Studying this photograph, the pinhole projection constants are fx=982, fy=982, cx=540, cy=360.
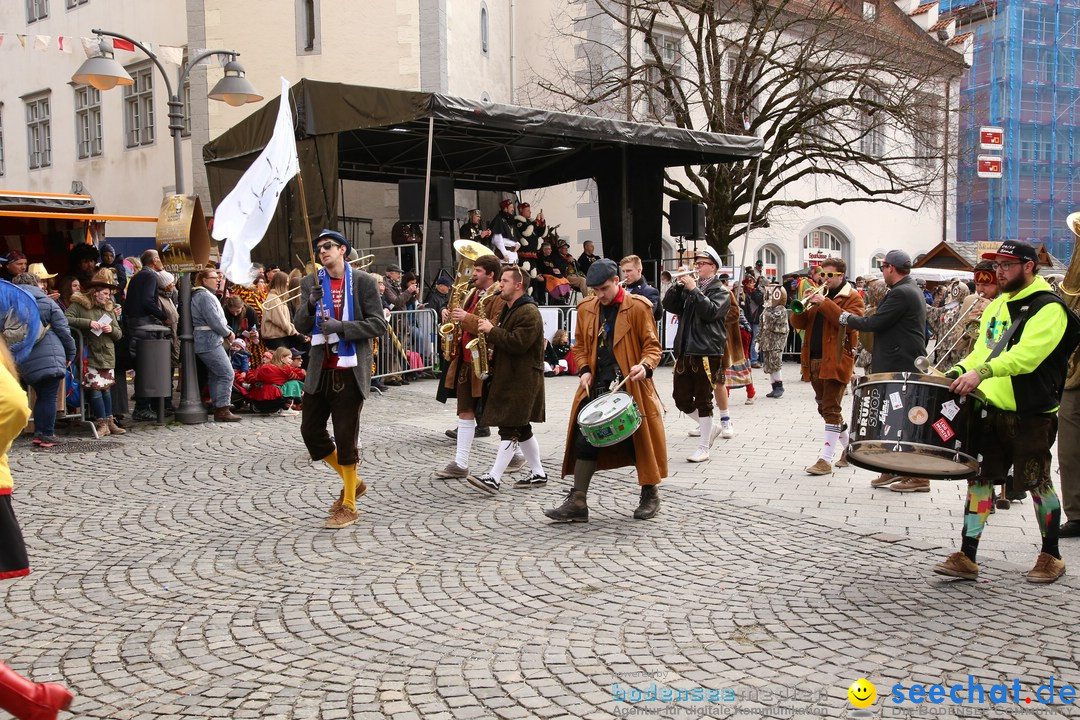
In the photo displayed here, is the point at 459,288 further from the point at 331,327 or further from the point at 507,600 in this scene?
the point at 507,600

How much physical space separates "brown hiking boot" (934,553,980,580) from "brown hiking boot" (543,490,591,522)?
230cm

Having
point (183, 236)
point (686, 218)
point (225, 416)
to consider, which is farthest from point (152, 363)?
point (686, 218)

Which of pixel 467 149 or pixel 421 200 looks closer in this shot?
pixel 421 200

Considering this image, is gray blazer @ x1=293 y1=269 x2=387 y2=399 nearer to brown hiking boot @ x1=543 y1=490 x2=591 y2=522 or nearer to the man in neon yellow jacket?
brown hiking boot @ x1=543 y1=490 x2=591 y2=522

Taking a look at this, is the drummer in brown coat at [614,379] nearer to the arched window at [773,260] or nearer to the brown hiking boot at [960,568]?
the brown hiking boot at [960,568]

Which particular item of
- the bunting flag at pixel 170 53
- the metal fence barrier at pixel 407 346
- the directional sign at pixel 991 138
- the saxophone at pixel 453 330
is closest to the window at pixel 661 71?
the directional sign at pixel 991 138

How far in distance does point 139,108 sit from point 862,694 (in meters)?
26.4

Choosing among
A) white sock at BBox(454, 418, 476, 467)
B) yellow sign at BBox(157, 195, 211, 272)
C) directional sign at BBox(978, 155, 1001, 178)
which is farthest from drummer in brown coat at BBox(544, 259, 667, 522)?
directional sign at BBox(978, 155, 1001, 178)

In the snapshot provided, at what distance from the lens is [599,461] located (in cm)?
668

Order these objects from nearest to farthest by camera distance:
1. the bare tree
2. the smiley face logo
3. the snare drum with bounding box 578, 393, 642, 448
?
the smiley face logo, the snare drum with bounding box 578, 393, 642, 448, the bare tree

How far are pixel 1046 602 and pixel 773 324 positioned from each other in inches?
428

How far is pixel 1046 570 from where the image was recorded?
520 centimetres

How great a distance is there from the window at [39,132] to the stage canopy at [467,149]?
1502 cm

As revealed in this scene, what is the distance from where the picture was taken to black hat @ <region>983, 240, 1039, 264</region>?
202 inches
